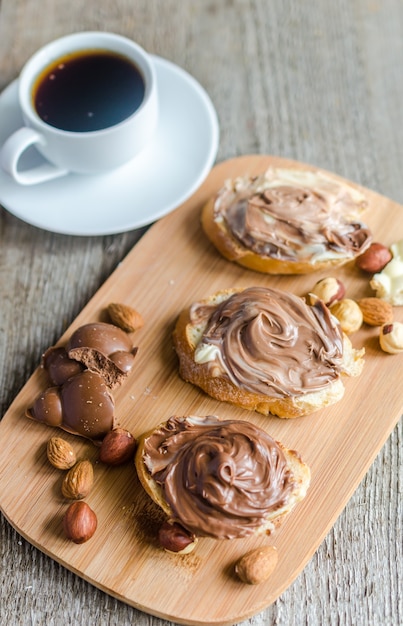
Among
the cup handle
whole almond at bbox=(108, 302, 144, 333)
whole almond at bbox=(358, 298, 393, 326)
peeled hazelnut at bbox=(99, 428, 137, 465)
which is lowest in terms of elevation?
peeled hazelnut at bbox=(99, 428, 137, 465)

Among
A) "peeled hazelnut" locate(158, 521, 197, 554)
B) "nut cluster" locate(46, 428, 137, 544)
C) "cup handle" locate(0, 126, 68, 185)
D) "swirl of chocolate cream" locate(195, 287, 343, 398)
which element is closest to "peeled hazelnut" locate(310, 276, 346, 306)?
Result: "swirl of chocolate cream" locate(195, 287, 343, 398)

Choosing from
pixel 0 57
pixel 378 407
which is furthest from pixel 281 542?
pixel 0 57

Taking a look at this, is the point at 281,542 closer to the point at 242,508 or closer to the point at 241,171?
the point at 242,508

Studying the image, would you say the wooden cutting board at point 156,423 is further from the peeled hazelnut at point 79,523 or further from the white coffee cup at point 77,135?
the white coffee cup at point 77,135

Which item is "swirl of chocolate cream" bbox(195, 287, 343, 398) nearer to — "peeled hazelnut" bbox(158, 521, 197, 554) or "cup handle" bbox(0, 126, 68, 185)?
"peeled hazelnut" bbox(158, 521, 197, 554)

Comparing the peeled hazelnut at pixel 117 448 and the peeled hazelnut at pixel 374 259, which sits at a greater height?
the peeled hazelnut at pixel 374 259

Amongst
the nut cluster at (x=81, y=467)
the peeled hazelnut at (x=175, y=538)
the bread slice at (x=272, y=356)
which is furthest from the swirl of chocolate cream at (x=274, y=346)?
the peeled hazelnut at (x=175, y=538)
